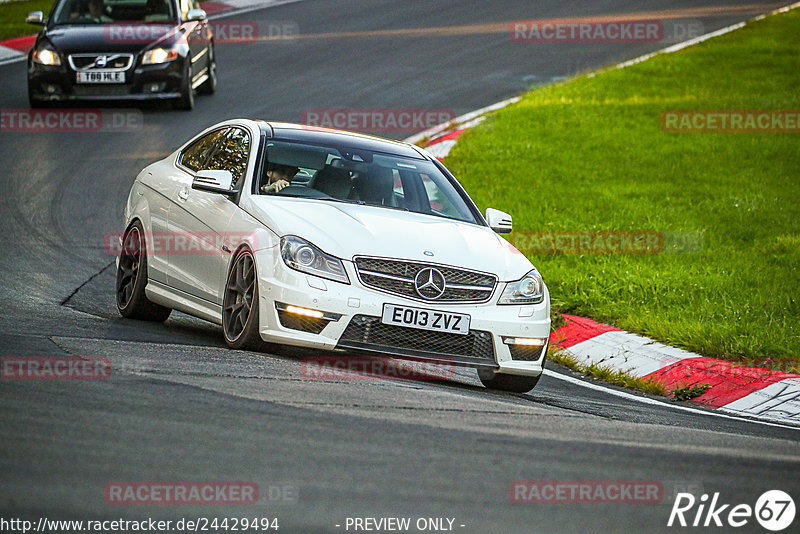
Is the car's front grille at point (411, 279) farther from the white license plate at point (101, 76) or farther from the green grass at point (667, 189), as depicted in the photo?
the white license plate at point (101, 76)

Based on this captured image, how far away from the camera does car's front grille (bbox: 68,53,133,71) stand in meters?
17.5

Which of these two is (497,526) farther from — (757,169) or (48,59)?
(48,59)

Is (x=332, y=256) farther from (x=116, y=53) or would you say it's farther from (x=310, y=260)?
(x=116, y=53)

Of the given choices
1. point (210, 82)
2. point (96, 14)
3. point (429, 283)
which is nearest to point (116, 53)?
point (96, 14)

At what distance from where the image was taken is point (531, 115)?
19031 millimetres

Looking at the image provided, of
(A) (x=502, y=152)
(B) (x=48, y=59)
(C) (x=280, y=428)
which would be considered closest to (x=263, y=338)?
(C) (x=280, y=428)

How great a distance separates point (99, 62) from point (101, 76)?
0.66ft

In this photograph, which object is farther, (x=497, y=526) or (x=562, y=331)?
(x=562, y=331)

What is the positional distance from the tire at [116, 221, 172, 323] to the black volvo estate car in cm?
854

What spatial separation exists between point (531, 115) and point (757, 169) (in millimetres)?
4214

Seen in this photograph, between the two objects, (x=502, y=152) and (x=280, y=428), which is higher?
(x=280, y=428)

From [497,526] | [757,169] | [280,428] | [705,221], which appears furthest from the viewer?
[757,169]

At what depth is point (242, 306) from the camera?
7746 mm

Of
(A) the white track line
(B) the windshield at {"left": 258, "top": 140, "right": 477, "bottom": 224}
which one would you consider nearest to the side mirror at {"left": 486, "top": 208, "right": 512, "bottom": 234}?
(B) the windshield at {"left": 258, "top": 140, "right": 477, "bottom": 224}
